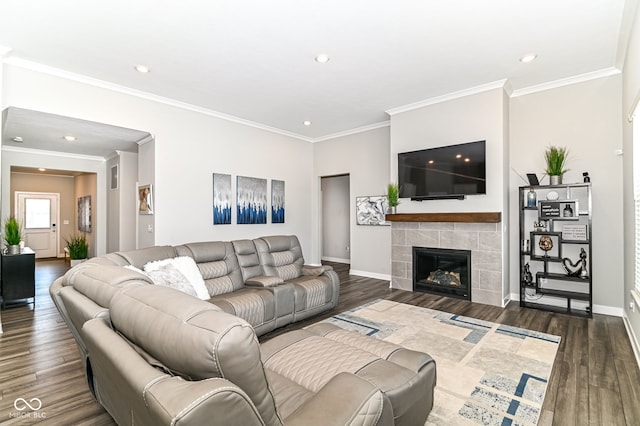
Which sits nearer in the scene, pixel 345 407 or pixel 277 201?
pixel 345 407

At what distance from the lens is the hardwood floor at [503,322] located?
210 cm

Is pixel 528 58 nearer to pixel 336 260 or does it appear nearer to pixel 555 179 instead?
pixel 555 179

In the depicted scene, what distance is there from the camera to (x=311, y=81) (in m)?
4.27

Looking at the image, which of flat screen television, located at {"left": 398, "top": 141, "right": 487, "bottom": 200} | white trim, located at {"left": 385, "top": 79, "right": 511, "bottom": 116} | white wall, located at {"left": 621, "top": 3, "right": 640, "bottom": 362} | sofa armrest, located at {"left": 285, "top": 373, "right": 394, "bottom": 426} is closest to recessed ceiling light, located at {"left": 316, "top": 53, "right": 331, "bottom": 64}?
white trim, located at {"left": 385, "top": 79, "right": 511, "bottom": 116}

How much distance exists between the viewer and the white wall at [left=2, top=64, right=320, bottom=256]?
12.8ft

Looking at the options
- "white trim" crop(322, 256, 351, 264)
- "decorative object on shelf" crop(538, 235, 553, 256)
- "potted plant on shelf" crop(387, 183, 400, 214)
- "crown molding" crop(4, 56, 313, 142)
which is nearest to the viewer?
"crown molding" crop(4, 56, 313, 142)

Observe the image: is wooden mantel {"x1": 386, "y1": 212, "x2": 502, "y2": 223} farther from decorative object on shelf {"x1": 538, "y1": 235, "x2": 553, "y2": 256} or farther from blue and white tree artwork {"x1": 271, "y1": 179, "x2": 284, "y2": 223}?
blue and white tree artwork {"x1": 271, "y1": 179, "x2": 284, "y2": 223}

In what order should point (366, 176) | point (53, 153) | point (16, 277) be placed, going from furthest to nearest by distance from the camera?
1. point (53, 153)
2. point (366, 176)
3. point (16, 277)

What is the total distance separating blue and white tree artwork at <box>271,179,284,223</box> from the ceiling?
2.16 m

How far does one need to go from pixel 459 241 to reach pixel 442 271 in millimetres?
624

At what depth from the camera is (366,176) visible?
6590mm

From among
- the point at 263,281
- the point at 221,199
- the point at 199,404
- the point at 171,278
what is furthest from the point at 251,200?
the point at 199,404

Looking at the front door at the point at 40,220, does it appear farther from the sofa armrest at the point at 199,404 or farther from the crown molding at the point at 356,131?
the sofa armrest at the point at 199,404

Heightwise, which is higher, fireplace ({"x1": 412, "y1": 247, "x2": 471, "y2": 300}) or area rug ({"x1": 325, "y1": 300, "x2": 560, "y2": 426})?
fireplace ({"x1": 412, "y1": 247, "x2": 471, "y2": 300})
